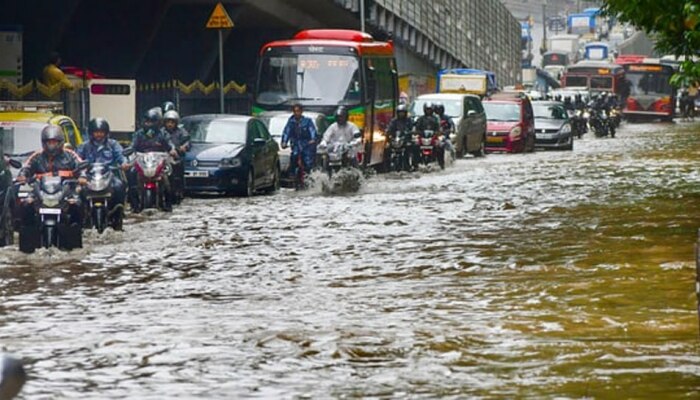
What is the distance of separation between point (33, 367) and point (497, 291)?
4.94 meters

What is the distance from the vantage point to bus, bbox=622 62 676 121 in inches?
3150

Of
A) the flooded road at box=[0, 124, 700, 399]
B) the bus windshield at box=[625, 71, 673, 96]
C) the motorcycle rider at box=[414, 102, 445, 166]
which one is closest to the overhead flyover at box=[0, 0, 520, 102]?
the motorcycle rider at box=[414, 102, 445, 166]

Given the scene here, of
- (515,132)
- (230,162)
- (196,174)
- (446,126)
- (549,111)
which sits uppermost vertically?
(549,111)

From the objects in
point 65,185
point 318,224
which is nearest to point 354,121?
point 318,224

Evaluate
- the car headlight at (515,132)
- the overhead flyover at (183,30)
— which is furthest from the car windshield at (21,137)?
the car headlight at (515,132)

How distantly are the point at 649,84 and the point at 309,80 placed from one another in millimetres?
48759

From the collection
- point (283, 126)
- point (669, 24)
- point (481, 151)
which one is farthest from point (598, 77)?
point (669, 24)

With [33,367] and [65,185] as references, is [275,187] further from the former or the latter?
[33,367]

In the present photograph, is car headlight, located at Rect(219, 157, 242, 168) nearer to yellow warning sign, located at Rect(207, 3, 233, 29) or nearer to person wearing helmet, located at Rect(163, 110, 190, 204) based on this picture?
person wearing helmet, located at Rect(163, 110, 190, 204)

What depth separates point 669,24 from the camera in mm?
22016

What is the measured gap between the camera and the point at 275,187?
29.4 meters

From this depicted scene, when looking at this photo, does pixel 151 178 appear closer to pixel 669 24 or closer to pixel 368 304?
pixel 669 24

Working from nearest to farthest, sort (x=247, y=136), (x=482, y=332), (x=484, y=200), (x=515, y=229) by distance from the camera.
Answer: (x=482, y=332) < (x=515, y=229) < (x=484, y=200) < (x=247, y=136)

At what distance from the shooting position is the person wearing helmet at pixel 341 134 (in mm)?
30281
